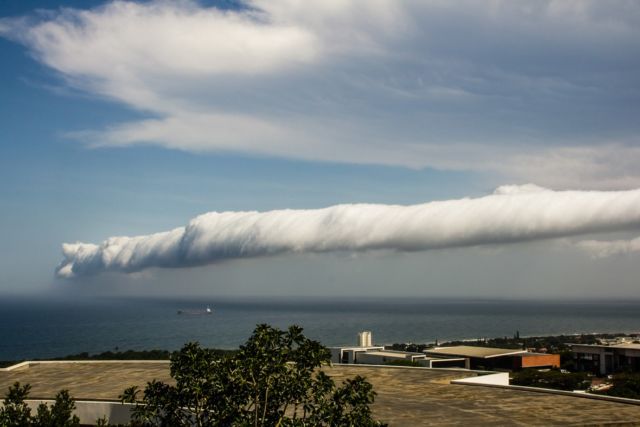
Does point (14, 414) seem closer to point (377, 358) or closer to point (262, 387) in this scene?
point (262, 387)

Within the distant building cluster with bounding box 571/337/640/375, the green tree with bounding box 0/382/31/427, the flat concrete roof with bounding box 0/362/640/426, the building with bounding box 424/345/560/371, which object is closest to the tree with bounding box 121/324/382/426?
the green tree with bounding box 0/382/31/427

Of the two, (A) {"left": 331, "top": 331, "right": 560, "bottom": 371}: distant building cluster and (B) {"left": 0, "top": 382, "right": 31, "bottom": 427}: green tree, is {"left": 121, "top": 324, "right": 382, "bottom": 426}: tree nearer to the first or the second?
(B) {"left": 0, "top": 382, "right": 31, "bottom": 427}: green tree

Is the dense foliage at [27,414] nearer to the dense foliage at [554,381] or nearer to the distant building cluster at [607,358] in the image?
the dense foliage at [554,381]

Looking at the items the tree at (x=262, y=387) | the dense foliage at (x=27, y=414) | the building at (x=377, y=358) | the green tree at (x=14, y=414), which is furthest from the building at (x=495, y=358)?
the green tree at (x=14, y=414)

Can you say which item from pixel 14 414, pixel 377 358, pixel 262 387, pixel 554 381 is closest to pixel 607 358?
pixel 554 381

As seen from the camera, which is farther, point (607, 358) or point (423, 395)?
point (607, 358)

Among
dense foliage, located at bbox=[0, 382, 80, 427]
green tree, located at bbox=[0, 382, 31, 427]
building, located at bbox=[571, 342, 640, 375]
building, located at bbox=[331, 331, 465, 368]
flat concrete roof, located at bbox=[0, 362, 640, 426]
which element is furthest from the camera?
building, located at bbox=[571, 342, 640, 375]
